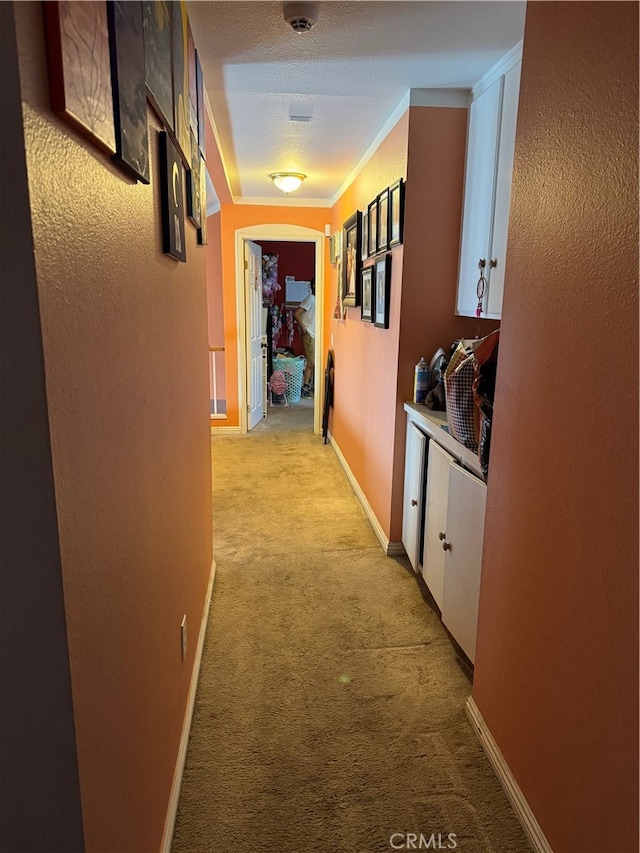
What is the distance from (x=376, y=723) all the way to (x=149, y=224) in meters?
1.71

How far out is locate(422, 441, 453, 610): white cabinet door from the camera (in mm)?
2414

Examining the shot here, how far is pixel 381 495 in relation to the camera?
3.38 metres

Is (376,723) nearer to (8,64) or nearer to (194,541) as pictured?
(194,541)

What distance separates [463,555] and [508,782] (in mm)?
760

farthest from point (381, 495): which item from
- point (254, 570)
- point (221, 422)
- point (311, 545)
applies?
point (221, 422)

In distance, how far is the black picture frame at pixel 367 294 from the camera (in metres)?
3.48

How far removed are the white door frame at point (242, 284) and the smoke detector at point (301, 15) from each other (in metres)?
3.58

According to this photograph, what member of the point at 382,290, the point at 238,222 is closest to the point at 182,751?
the point at 382,290

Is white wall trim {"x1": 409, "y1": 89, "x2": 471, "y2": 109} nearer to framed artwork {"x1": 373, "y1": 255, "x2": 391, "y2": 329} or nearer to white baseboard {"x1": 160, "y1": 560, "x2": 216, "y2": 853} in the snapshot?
framed artwork {"x1": 373, "y1": 255, "x2": 391, "y2": 329}

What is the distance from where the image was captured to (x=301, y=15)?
1835 millimetres

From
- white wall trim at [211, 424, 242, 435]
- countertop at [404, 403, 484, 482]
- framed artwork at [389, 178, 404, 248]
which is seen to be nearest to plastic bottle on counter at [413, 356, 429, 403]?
countertop at [404, 403, 484, 482]

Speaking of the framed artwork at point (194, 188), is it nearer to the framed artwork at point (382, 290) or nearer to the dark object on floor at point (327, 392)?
the framed artwork at point (382, 290)

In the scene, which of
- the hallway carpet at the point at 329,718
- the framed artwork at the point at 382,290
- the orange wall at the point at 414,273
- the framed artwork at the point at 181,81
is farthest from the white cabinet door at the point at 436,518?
the framed artwork at the point at 181,81

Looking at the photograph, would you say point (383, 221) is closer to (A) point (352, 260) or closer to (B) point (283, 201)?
(A) point (352, 260)
